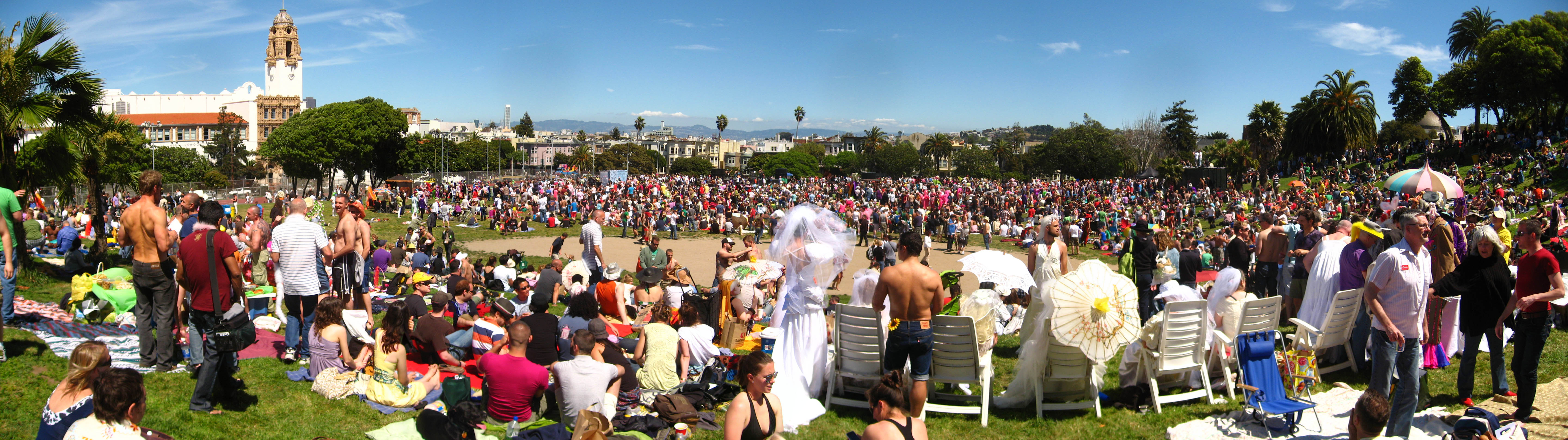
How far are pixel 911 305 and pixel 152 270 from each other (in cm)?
453

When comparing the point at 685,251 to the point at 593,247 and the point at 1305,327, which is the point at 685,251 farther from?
the point at 1305,327

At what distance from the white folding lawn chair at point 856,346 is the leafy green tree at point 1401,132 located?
160ft

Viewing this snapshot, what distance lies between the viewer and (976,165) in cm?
9331

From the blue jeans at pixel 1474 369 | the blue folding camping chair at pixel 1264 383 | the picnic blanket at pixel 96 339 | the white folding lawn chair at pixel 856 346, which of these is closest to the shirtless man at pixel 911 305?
the white folding lawn chair at pixel 856 346

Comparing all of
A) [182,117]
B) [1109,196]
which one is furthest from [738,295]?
[182,117]

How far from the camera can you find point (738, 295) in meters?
7.79

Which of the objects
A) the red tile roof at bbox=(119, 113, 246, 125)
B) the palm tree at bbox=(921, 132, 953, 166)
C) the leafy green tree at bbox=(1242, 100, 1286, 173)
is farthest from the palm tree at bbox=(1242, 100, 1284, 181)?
the red tile roof at bbox=(119, 113, 246, 125)

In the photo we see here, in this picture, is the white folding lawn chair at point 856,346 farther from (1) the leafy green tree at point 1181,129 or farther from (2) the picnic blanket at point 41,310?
(1) the leafy green tree at point 1181,129

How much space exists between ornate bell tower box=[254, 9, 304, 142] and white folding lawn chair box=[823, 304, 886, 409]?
100019mm

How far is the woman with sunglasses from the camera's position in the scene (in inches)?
141

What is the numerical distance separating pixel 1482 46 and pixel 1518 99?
2.70 metres

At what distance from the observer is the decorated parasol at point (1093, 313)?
447cm

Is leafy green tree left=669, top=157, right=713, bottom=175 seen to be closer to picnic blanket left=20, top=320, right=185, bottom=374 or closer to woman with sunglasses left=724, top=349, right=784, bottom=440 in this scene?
picnic blanket left=20, top=320, right=185, bottom=374

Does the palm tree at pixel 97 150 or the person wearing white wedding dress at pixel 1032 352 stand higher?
the palm tree at pixel 97 150
